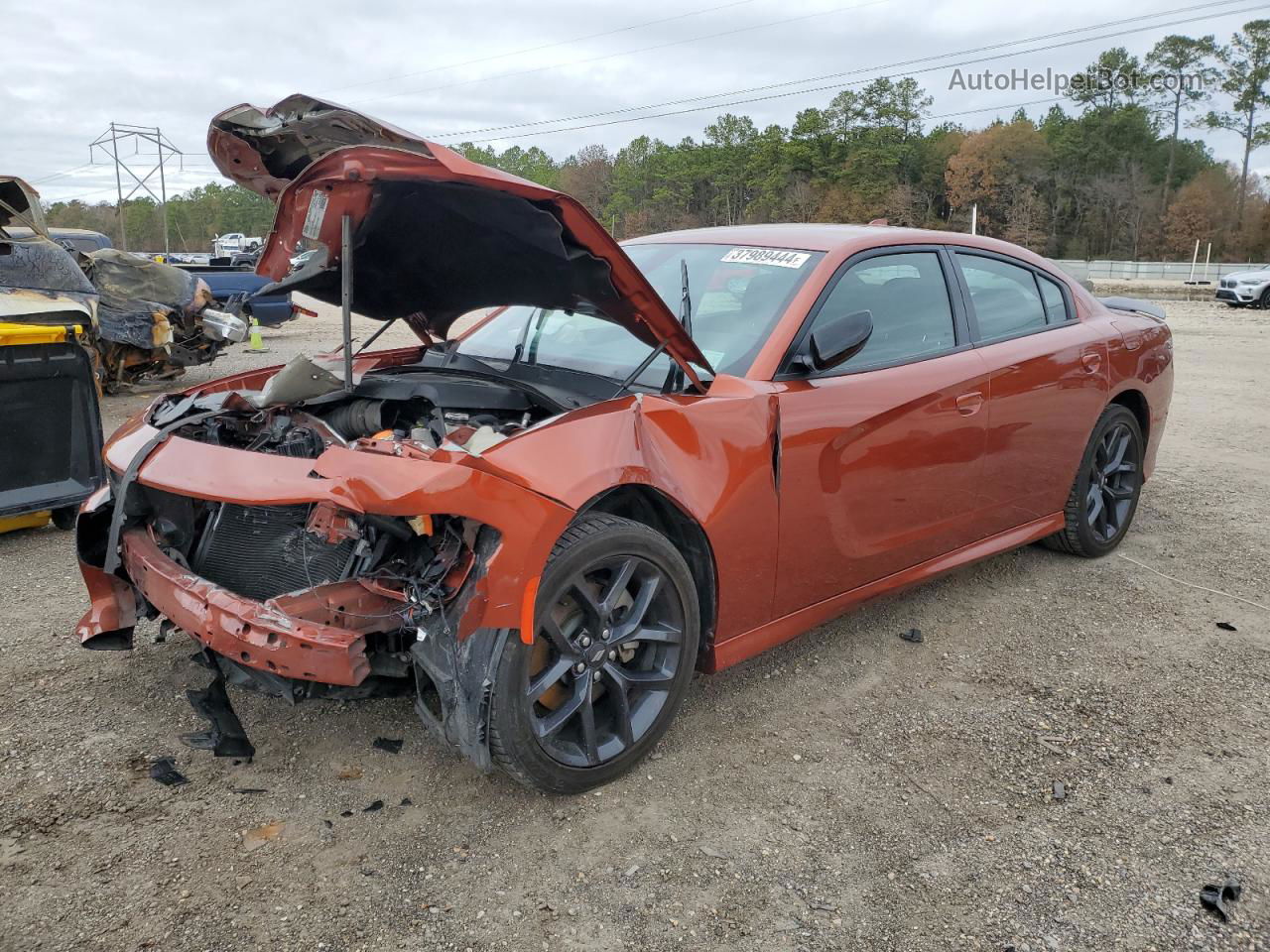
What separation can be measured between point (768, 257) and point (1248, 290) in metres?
26.1

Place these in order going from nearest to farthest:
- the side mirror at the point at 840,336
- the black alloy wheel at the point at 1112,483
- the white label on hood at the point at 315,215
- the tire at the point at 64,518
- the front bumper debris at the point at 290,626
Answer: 1. the front bumper debris at the point at 290,626
2. the white label on hood at the point at 315,215
3. the side mirror at the point at 840,336
4. the black alloy wheel at the point at 1112,483
5. the tire at the point at 64,518

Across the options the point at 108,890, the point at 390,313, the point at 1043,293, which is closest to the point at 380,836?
the point at 108,890

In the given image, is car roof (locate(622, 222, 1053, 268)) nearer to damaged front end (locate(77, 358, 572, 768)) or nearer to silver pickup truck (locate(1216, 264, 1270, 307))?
damaged front end (locate(77, 358, 572, 768))

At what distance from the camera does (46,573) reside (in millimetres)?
4613

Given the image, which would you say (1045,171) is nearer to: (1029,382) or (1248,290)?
(1248,290)

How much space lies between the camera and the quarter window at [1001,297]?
4.00 meters

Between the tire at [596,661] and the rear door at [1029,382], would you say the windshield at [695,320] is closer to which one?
the tire at [596,661]

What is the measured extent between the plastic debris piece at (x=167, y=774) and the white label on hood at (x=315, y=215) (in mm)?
1682

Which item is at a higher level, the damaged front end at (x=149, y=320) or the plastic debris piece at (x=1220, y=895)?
the damaged front end at (x=149, y=320)

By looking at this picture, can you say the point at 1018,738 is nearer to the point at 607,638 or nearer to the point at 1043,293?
the point at 607,638

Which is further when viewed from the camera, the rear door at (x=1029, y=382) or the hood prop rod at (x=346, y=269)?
the rear door at (x=1029, y=382)

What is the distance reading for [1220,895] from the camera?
2.38m

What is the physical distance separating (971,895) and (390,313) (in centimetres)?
290

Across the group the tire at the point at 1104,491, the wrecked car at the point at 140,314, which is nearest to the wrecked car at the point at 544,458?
the tire at the point at 1104,491
